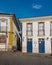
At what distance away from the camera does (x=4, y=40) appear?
43.8 metres

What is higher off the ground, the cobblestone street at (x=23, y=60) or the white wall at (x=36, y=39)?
the white wall at (x=36, y=39)

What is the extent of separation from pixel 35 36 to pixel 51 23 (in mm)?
3852

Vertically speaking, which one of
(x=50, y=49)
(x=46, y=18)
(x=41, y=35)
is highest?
(x=46, y=18)

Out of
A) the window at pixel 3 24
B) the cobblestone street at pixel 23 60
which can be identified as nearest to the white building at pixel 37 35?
the window at pixel 3 24

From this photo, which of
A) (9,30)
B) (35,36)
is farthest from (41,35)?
(9,30)

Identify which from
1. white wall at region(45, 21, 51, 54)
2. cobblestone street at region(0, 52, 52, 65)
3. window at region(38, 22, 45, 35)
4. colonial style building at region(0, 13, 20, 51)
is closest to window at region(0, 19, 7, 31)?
colonial style building at region(0, 13, 20, 51)

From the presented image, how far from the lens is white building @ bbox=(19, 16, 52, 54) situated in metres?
41.0

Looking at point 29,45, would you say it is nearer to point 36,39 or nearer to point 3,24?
point 36,39

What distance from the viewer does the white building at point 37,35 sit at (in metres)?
41.0

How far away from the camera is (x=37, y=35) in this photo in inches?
1642

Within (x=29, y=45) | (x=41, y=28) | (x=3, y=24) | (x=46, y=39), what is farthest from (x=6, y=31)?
(x=46, y=39)

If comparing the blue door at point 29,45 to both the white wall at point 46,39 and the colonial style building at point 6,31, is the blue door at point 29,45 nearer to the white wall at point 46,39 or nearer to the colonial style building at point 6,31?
the white wall at point 46,39

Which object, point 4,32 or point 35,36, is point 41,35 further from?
point 4,32

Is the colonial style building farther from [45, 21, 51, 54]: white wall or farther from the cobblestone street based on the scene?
the cobblestone street
